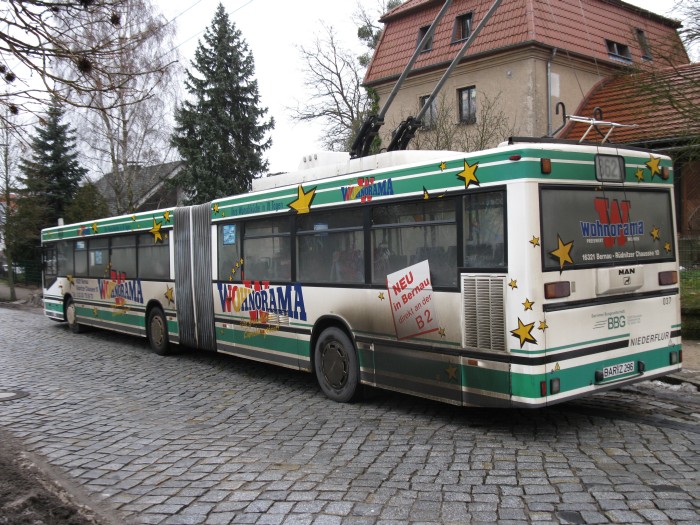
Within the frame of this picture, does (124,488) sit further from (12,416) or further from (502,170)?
(502,170)

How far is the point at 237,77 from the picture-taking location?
34188 mm

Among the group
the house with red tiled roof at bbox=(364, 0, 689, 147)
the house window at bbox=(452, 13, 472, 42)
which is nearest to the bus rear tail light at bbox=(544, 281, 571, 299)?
the house with red tiled roof at bbox=(364, 0, 689, 147)

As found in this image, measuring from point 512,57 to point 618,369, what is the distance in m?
18.7

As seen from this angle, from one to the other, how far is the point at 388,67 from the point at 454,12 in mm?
3364

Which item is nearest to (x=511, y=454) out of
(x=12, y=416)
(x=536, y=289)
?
(x=536, y=289)

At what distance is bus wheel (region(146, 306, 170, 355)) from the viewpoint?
40.2ft

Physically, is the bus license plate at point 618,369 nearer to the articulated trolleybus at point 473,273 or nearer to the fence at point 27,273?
the articulated trolleybus at point 473,273

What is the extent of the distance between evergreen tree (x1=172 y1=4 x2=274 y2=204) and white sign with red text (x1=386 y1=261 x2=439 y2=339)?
89.7 ft

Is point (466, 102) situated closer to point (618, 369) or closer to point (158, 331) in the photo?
point (158, 331)

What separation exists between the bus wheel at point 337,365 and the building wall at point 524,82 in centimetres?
1527

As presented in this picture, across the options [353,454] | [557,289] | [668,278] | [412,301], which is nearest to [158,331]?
[412,301]

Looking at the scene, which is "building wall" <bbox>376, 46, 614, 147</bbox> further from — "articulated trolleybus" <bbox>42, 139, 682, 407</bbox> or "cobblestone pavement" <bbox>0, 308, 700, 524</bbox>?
"cobblestone pavement" <bbox>0, 308, 700, 524</bbox>

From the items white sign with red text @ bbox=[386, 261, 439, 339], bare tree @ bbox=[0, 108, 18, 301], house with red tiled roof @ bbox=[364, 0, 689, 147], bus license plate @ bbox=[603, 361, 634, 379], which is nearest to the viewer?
bus license plate @ bbox=[603, 361, 634, 379]

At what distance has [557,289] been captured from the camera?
5867 millimetres
